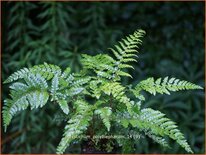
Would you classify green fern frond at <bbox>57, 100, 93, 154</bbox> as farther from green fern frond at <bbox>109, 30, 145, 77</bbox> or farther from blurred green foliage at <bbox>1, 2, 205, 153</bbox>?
blurred green foliage at <bbox>1, 2, 205, 153</bbox>

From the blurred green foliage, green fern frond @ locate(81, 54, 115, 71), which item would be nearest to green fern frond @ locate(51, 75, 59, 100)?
green fern frond @ locate(81, 54, 115, 71)

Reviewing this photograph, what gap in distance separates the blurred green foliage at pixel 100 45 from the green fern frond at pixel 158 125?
4.92 feet

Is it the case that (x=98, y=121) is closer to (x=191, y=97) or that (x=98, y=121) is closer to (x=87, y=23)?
(x=191, y=97)

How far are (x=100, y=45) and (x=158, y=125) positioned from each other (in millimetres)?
2052

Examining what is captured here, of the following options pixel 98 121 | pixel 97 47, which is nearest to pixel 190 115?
pixel 97 47

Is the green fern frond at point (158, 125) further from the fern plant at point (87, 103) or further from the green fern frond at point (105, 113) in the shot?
the green fern frond at point (105, 113)

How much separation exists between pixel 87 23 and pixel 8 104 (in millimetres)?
2432

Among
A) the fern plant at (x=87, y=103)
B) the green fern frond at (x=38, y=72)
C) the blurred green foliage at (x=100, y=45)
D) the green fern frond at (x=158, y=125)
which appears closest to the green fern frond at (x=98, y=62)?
the fern plant at (x=87, y=103)

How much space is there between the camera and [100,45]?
3639 millimetres

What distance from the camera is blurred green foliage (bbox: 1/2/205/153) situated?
3.40 meters

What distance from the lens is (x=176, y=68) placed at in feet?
12.5

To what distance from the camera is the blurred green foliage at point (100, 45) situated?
340 cm

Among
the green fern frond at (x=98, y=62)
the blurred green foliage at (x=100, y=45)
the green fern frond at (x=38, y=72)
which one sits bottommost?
the green fern frond at (x=38, y=72)

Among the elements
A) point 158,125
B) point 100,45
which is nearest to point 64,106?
point 158,125
